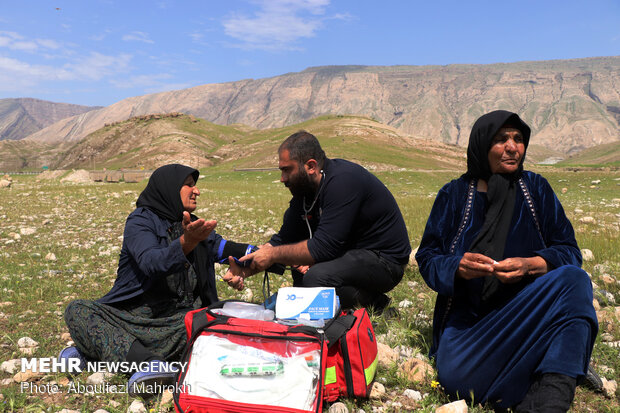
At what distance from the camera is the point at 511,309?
2887 millimetres

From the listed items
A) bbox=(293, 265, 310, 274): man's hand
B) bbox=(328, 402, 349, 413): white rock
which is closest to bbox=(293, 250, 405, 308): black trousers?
bbox=(293, 265, 310, 274): man's hand

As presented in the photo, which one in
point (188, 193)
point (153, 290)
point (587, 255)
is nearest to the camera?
point (153, 290)

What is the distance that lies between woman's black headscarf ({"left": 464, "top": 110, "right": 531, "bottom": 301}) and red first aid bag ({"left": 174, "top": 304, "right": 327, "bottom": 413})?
1434mm

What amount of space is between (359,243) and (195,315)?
78.5 inches

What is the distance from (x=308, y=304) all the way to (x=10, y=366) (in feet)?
8.60

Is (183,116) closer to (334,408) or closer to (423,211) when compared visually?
(423,211)

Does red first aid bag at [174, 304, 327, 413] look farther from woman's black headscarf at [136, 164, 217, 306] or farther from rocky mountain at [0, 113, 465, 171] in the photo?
rocky mountain at [0, 113, 465, 171]

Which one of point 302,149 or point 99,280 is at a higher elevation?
point 302,149

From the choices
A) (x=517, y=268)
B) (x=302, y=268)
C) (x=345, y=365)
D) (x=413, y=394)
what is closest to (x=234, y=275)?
(x=302, y=268)

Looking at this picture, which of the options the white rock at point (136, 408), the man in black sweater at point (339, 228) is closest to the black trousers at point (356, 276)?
the man in black sweater at point (339, 228)

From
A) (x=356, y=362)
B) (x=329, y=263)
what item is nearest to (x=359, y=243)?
(x=329, y=263)

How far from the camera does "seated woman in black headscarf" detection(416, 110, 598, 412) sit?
2.65 m

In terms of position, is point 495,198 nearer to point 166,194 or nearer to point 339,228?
point 339,228

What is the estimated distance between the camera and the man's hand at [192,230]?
3.41m
